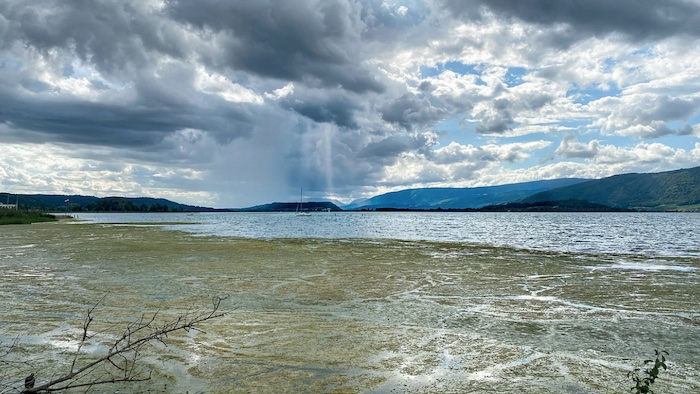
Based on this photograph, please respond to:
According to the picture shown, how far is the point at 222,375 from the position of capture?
9.12m

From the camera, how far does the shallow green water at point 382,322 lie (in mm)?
9141

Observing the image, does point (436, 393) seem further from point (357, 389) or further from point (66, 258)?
point (66, 258)

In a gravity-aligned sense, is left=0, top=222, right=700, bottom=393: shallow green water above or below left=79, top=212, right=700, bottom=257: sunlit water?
below

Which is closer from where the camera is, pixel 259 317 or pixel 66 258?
pixel 259 317

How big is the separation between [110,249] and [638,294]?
125 ft

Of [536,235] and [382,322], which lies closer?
[382,322]

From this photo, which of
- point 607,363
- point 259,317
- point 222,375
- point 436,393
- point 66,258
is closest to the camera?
point 436,393

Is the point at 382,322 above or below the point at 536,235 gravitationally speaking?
below

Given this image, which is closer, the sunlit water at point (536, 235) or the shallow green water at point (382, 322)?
the shallow green water at point (382, 322)

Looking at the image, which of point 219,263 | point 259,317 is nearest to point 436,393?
point 259,317

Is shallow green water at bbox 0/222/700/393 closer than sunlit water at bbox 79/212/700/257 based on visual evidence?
Yes

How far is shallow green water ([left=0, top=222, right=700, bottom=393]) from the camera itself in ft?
30.0

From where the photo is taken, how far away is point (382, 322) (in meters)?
13.9

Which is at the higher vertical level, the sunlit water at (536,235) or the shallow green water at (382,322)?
the sunlit water at (536,235)
